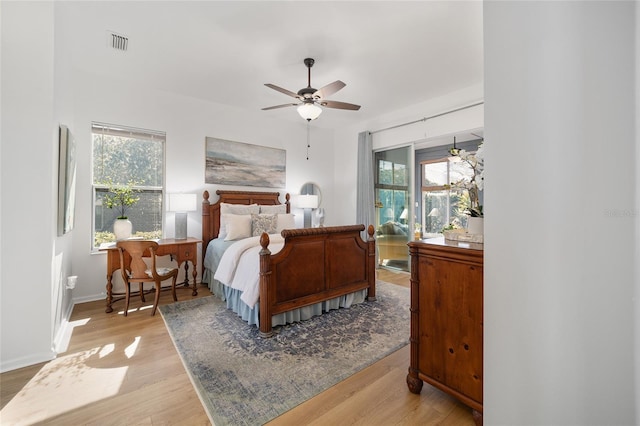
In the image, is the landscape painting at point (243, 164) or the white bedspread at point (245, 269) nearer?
the white bedspread at point (245, 269)

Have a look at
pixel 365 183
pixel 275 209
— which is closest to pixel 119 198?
pixel 275 209

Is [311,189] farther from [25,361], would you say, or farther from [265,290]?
[25,361]

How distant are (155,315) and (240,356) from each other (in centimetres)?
141

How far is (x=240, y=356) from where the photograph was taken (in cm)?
212

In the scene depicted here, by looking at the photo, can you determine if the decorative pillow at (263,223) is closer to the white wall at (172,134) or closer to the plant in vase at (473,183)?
the white wall at (172,134)

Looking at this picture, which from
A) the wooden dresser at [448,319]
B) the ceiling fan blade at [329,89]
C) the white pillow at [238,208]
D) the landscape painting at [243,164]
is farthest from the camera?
the landscape painting at [243,164]

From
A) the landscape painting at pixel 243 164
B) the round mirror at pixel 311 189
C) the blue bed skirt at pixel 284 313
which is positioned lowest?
the blue bed skirt at pixel 284 313

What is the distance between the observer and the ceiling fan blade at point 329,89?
2.68 metres

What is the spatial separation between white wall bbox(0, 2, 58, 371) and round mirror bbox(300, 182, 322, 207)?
3.74 m

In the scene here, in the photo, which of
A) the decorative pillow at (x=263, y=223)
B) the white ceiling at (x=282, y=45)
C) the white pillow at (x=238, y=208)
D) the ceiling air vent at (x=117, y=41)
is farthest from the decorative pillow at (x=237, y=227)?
the ceiling air vent at (x=117, y=41)

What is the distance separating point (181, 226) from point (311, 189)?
257 cm

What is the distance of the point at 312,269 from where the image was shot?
9.48 feet

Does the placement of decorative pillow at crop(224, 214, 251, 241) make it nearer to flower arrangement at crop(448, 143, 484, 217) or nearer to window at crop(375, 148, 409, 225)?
window at crop(375, 148, 409, 225)

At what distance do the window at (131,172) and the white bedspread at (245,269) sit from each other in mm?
1475
